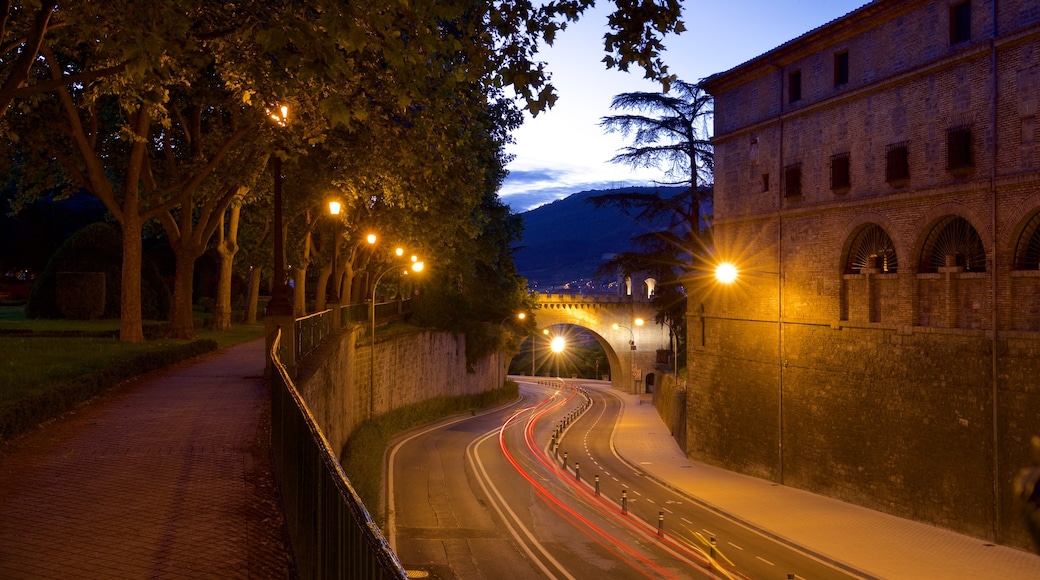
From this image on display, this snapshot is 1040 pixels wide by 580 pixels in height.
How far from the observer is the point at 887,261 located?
86.3 feet

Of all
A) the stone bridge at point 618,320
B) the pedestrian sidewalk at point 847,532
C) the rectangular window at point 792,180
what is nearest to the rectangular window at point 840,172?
the rectangular window at point 792,180

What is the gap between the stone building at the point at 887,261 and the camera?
2159 cm

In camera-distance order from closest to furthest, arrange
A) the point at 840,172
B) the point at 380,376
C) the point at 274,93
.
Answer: the point at 274,93 → the point at 840,172 → the point at 380,376

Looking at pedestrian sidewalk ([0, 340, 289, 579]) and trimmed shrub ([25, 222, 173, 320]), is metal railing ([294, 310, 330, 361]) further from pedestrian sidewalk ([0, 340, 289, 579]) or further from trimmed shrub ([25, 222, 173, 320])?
trimmed shrub ([25, 222, 173, 320])

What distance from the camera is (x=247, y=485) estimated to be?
405 inches

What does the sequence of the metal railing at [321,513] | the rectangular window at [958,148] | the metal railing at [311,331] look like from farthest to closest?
the rectangular window at [958,148] < the metal railing at [311,331] < the metal railing at [321,513]

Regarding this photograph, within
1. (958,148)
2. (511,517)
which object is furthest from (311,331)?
(958,148)

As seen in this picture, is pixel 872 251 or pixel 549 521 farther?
pixel 872 251

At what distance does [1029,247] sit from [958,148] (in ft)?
11.2

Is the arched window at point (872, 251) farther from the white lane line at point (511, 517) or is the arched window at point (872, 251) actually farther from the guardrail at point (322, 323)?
the guardrail at point (322, 323)

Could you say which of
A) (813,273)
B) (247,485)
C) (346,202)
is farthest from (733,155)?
(247,485)

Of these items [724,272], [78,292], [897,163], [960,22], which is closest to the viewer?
[960,22]

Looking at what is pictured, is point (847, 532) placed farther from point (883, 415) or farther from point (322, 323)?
point (322, 323)

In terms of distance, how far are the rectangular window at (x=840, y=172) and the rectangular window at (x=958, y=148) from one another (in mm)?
4289
